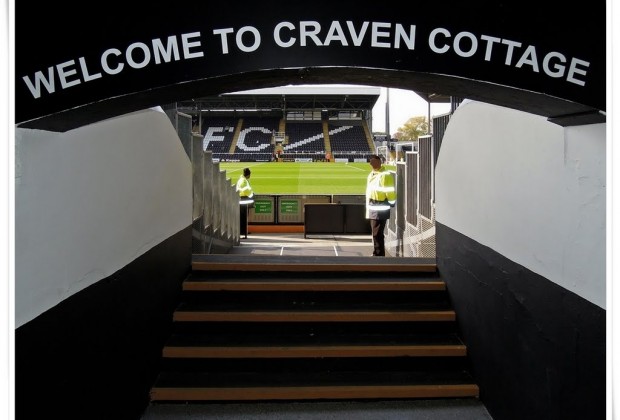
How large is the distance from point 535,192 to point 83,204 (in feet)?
6.91

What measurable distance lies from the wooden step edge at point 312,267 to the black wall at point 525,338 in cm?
46

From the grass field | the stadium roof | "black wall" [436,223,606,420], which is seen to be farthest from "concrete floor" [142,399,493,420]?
the stadium roof

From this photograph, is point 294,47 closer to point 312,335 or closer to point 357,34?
point 357,34

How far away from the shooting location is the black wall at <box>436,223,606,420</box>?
79.9 inches

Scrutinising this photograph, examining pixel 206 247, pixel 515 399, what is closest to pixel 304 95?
pixel 206 247

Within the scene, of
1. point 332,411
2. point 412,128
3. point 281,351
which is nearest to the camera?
point 332,411

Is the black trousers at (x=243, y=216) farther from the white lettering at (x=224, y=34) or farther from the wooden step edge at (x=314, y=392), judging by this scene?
the white lettering at (x=224, y=34)

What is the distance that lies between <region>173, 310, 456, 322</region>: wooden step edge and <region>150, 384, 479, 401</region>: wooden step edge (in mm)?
569

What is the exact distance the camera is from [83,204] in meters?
2.23

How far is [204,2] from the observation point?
65.4 inches

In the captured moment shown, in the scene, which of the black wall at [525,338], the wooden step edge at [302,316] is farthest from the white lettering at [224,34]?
the wooden step edge at [302,316]

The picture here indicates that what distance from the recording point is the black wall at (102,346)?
1843mm

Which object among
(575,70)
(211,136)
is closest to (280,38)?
(575,70)
